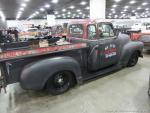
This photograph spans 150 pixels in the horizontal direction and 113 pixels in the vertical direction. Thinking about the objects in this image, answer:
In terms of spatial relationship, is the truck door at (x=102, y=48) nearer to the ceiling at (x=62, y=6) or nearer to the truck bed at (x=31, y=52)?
the truck bed at (x=31, y=52)

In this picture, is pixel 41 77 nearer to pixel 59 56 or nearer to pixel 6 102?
pixel 59 56

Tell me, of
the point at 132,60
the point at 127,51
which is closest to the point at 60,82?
the point at 127,51

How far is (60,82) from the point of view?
131 inches

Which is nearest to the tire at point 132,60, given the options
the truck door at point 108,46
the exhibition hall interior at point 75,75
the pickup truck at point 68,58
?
the pickup truck at point 68,58

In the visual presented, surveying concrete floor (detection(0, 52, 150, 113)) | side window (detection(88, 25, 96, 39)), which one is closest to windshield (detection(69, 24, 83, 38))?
side window (detection(88, 25, 96, 39))

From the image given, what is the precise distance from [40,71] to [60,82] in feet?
2.24

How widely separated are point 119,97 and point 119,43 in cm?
181

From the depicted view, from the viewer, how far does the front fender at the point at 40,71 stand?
2754 millimetres

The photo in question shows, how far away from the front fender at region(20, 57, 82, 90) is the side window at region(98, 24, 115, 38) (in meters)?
1.43

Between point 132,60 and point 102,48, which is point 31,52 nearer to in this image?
point 102,48

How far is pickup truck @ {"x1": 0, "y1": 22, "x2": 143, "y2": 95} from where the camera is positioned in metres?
2.74

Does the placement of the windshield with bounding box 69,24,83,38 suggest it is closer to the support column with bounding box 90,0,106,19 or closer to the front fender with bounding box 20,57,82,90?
the front fender with bounding box 20,57,82,90

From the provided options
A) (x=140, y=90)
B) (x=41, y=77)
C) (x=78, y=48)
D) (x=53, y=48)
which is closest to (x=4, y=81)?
(x=41, y=77)

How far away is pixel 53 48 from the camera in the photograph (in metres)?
3.01
